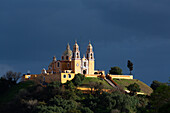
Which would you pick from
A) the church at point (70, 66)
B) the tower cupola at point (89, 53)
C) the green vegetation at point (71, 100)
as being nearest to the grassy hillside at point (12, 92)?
the green vegetation at point (71, 100)

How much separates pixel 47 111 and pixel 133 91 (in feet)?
83.6

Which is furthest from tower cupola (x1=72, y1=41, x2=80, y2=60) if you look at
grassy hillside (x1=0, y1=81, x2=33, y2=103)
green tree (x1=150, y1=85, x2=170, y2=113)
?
green tree (x1=150, y1=85, x2=170, y2=113)

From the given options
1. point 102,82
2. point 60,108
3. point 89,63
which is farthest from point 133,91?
point 60,108

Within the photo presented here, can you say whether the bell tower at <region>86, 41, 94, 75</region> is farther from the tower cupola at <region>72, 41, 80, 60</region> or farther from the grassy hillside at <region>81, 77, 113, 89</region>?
the grassy hillside at <region>81, 77, 113, 89</region>

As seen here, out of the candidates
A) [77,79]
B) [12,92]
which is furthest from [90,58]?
[12,92]

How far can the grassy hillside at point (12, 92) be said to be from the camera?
9706 centimetres

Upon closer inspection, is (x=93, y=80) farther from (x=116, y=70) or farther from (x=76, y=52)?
(x=116, y=70)

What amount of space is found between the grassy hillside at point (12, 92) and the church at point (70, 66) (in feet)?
9.92

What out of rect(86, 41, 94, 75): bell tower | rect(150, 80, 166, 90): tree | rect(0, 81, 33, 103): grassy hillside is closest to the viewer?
rect(0, 81, 33, 103): grassy hillside

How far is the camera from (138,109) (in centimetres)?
8706

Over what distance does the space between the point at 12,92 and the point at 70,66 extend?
16.3 metres

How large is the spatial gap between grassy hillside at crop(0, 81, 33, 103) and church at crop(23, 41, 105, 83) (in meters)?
3.02

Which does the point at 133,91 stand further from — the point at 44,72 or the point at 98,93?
the point at 44,72

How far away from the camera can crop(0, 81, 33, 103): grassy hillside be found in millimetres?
97062
